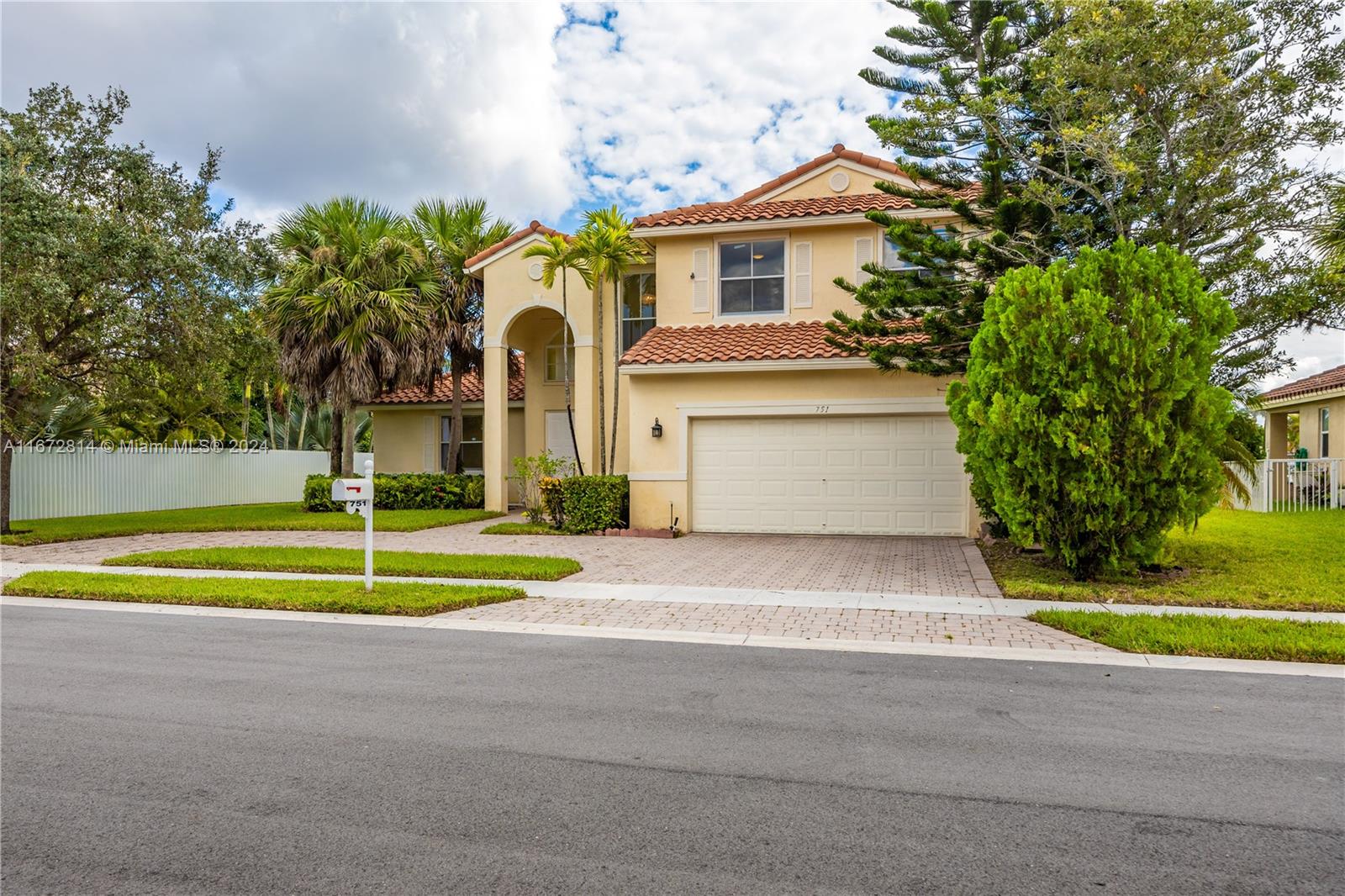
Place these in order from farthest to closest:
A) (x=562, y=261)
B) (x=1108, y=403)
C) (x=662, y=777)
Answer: (x=562, y=261)
(x=1108, y=403)
(x=662, y=777)

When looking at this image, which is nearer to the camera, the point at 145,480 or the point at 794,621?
the point at 794,621

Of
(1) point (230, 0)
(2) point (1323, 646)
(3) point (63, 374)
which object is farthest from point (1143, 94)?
(3) point (63, 374)

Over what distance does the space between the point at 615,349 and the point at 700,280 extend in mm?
2407

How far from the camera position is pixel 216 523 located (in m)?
17.0

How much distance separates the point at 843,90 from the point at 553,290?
744 centimetres

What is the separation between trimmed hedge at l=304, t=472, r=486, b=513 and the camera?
19.9 m

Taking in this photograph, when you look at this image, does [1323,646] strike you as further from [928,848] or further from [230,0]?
[230,0]

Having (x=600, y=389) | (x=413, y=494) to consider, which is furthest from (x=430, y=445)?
(x=600, y=389)

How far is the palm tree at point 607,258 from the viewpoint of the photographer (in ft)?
50.0

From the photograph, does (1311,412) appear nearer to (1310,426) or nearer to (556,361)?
(1310,426)

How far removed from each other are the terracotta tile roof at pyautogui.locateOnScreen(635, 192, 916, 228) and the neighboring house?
11.1 meters

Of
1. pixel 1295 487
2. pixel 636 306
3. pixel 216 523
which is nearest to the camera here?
pixel 216 523

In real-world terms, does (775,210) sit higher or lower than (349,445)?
higher

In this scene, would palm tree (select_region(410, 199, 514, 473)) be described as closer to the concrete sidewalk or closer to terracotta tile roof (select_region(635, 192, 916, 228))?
terracotta tile roof (select_region(635, 192, 916, 228))
